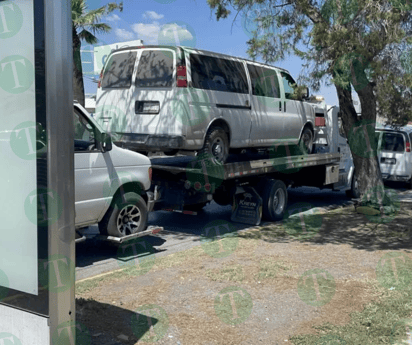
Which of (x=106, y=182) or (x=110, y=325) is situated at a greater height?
(x=106, y=182)

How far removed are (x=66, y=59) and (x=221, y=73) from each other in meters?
6.67

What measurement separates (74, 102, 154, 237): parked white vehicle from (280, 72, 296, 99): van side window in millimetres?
4590

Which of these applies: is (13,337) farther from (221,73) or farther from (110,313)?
(221,73)

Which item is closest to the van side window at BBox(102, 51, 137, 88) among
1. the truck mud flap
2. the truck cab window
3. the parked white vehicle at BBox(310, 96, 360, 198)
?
the truck cab window

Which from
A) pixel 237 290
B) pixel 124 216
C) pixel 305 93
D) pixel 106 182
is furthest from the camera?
pixel 305 93

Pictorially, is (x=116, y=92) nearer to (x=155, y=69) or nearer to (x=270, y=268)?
(x=155, y=69)

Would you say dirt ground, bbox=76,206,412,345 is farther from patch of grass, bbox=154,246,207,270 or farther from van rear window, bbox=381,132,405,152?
van rear window, bbox=381,132,405,152

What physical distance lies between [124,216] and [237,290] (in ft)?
8.31

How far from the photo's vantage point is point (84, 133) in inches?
290

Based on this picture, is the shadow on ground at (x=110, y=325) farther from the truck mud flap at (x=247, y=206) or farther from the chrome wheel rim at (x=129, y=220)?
the truck mud flap at (x=247, y=206)

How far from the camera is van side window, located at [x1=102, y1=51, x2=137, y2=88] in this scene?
9109 mm

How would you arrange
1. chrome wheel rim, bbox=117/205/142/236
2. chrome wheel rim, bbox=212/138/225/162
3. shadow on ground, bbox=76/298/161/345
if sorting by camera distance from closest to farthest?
shadow on ground, bbox=76/298/161/345
chrome wheel rim, bbox=117/205/142/236
chrome wheel rim, bbox=212/138/225/162

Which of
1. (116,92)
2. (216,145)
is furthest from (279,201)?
(116,92)

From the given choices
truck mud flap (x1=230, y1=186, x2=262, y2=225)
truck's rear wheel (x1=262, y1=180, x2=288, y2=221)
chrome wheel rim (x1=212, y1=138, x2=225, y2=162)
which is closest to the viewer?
chrome wheel rim (x1=212, y1=138, x2=225, y2=162)
